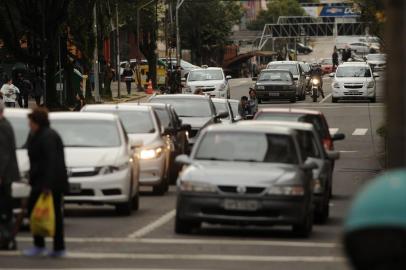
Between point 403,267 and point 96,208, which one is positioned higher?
point 403,267

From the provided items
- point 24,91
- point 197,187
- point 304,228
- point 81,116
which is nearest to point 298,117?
point 81,116

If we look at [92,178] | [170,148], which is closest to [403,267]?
[92,178]

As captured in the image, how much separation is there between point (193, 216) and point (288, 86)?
1785 inches

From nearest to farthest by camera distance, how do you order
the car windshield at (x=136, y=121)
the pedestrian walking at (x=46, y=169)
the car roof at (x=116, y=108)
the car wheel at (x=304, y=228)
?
the pedestrian walking at (x=46, y=169) → the car wheel at (x=304, y=228) → the car windshield at (x=136, y=121) → the car roof at (x=116, y=108)

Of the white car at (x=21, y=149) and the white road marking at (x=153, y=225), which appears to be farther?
the white road marking at (x=153, y=225)

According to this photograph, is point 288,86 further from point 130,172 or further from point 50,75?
point 130,172

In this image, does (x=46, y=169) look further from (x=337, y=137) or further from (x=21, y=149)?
(x=337, y=137)

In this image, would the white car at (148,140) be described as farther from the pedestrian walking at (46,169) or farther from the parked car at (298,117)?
the pedestrian walking at (46,169)

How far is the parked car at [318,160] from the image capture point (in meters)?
19.2

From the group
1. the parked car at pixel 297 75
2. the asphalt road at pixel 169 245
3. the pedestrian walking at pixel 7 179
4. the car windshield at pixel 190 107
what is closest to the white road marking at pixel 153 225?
the asphalt road at pixel 169 245

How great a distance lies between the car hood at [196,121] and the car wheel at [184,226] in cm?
1496

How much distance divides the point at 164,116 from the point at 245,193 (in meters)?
11.8

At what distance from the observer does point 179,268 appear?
13664 mm

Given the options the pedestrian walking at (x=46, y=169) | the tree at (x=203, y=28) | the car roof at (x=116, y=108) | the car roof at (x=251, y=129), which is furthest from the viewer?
the tree at (x=203, y=28)
